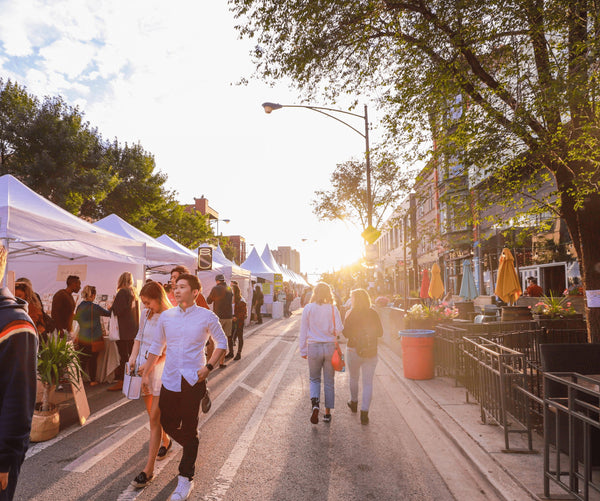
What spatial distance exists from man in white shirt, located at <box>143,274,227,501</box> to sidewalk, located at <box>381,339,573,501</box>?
2766mm

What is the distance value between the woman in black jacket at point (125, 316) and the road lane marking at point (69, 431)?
3.02 feet

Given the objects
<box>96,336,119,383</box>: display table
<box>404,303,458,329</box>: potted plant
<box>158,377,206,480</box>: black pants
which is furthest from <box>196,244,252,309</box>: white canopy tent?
<box>158,377,206,480</box>: black pants

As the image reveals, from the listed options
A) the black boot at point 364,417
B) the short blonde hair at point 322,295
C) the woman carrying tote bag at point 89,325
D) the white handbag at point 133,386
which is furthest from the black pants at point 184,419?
the woman carrying tote bag at point 89,325

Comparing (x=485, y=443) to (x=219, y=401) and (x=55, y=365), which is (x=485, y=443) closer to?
(x=219, y=401)

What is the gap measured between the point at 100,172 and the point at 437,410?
20290 millimetres

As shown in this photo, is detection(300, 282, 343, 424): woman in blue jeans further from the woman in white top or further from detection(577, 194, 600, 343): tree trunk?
detection(577, 194, 600, 343): tree trunk

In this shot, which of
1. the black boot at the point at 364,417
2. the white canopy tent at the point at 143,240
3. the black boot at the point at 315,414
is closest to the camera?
the black boot at the point at 315,414

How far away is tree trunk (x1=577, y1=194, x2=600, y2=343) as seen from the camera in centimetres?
678

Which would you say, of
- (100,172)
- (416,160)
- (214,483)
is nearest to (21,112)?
(100,172)

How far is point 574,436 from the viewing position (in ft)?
11.7

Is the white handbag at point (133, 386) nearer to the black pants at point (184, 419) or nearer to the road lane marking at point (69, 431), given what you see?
the black pants at point (184, 419)

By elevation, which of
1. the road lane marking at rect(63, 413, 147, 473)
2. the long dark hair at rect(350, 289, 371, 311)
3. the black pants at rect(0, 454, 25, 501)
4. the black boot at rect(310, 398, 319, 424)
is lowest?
the road lane marking at rect(63, 413, 147, 473)

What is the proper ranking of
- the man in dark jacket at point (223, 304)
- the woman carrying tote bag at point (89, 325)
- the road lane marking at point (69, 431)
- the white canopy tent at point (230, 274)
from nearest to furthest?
1. the road lane marking at point (69, 431)
2. the woman carrying tote bag at point (89, 325)
3. the man in dark jacket at point (223, 304)
4. the white canopy tent at point (230, 274)

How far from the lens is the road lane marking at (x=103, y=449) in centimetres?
442
